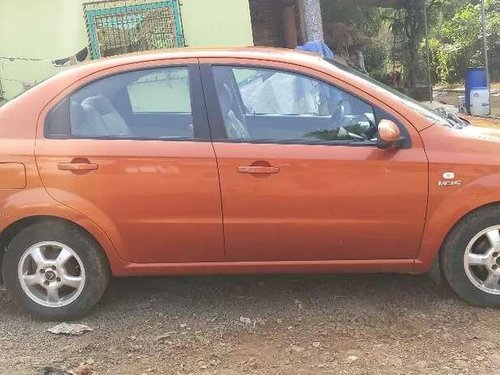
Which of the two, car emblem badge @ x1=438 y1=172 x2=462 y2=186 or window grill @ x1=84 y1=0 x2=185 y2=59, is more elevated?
window grill @ x1=84 y1=0 x2=185 y2=59

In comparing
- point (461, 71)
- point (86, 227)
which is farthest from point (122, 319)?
point (461, 71)

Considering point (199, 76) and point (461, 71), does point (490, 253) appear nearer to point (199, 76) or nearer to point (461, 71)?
point (199, 76)

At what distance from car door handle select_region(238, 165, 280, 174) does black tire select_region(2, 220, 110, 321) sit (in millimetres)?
1028

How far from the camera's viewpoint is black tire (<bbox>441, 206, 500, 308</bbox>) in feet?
12.0

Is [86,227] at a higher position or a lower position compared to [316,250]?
higher

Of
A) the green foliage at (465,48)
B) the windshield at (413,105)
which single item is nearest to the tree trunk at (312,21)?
the windshield at (413,105)

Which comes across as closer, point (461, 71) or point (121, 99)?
point (121, 99)

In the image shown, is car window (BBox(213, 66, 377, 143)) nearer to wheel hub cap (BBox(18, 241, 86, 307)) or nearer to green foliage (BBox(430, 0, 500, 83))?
wheel hub cap (BBox(18, 241, 86, 307))

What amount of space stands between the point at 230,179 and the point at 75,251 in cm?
105

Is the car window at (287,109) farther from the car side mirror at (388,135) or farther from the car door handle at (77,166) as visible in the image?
the car door handle at (77,166)

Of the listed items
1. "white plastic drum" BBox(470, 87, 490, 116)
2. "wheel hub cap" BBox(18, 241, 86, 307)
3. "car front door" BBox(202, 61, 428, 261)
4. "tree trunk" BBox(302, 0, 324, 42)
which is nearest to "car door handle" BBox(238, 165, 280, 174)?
"car front door" BBox(202, 61, 428, 261)

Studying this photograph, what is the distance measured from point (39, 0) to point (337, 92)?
6599 mm

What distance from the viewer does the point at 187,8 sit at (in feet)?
30.1

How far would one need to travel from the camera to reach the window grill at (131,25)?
898 cm
